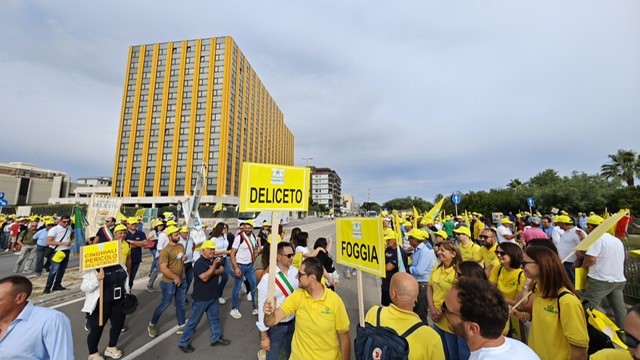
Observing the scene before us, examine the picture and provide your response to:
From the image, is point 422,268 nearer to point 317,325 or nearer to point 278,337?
point 278,337

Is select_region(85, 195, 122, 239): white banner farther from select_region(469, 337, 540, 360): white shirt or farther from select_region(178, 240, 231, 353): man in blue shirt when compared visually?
select_region(469, 337, 540, 360): white shirt

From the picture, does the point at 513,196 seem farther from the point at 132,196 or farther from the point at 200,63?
the point at 132,196

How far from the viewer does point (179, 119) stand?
2242 inches

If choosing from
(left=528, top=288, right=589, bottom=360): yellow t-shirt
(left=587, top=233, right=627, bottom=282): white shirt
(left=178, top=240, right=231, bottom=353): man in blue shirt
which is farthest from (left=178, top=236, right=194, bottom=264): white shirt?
(left=587, top=233, right=627, bottom=282): white shirt

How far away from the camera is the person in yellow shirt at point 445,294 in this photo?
10.9 feet

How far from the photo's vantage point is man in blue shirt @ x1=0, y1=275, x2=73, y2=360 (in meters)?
2.08

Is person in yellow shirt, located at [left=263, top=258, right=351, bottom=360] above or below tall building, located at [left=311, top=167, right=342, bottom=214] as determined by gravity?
below

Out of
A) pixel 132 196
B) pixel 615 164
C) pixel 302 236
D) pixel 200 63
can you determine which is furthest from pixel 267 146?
pixel 302 236

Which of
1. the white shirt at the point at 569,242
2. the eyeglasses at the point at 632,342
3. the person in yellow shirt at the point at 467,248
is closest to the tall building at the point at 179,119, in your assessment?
the person in yellow shirt at the point at 467,248

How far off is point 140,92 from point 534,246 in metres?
70.7

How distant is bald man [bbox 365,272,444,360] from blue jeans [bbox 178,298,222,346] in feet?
11.1

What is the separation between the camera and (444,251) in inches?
150

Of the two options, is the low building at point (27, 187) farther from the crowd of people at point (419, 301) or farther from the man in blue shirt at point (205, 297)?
the man in blue shirt at point (205, 297)

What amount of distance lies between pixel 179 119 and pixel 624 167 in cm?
7260
